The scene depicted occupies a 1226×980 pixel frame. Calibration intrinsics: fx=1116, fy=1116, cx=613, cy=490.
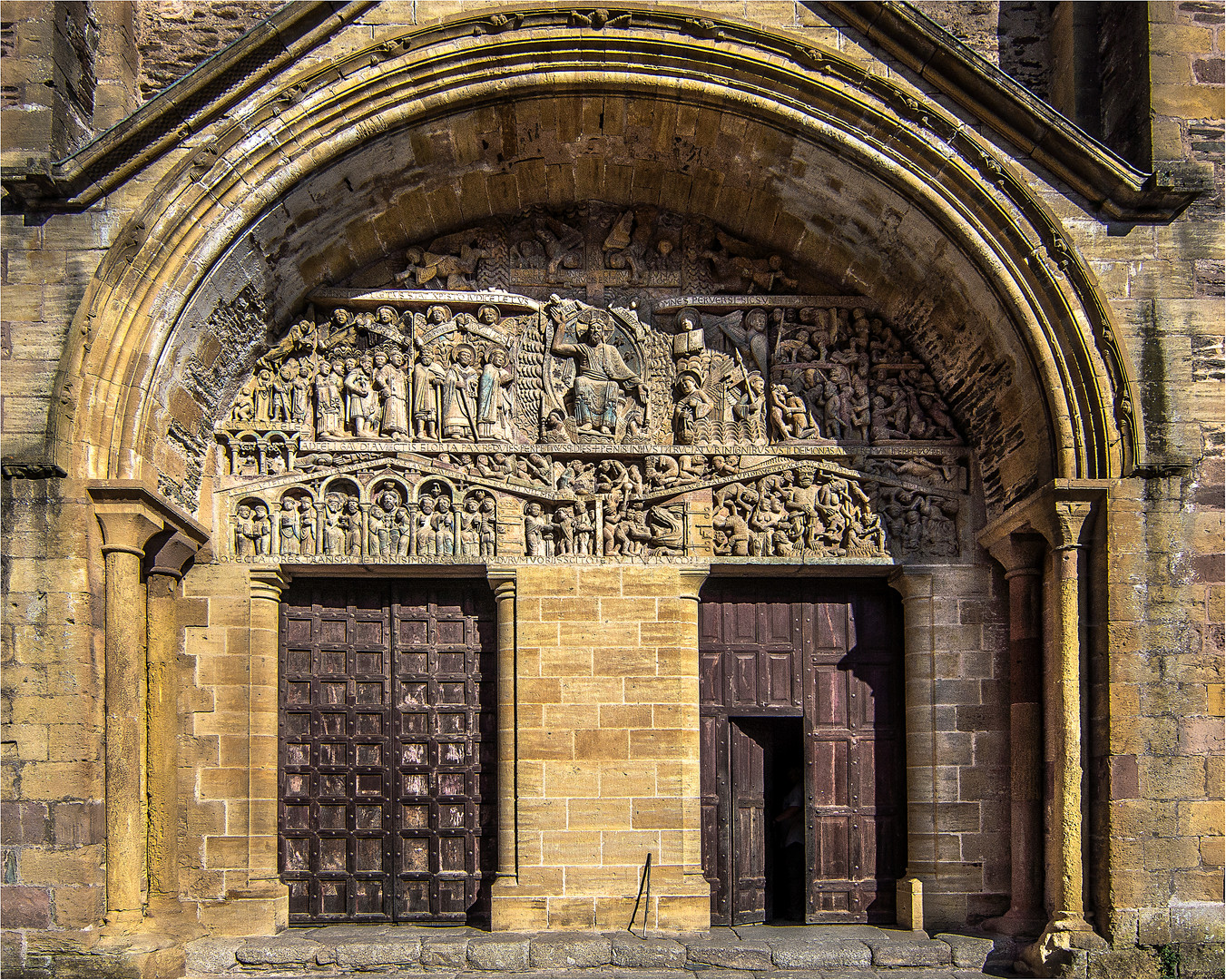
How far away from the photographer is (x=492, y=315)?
8867 mm

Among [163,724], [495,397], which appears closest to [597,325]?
[495,397]

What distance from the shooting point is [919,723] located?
27.9 ft

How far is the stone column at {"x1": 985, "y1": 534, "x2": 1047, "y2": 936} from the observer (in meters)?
7.85

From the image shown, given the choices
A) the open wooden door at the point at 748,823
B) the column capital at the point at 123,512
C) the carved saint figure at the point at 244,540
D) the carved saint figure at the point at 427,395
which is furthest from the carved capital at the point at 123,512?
the open wooden door at the point at 748,823

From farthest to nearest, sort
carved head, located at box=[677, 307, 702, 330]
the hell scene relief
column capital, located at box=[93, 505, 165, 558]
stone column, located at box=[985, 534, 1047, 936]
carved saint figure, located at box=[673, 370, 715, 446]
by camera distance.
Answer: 1. carved head, located at box=[677, 307, 702, 330]
2. carved saint figure, located at box=[673, 370, 715, 446]
3. the hell scene relief
4. stone column, located at box=[985, 534, 1047, 936]
5. column capital, located at box=[93, 505, 165, 558]

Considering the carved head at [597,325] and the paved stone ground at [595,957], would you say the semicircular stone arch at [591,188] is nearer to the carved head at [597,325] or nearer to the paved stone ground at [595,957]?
the carved head at [597,325]

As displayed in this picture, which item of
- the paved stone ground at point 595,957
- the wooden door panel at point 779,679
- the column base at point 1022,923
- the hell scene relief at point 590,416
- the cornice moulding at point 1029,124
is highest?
the cornice moulding at point 1029,124

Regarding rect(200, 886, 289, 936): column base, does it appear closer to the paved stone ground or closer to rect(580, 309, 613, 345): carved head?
the paved stone ground

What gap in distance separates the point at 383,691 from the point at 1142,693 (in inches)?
212

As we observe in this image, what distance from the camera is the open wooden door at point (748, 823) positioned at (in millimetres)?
8594

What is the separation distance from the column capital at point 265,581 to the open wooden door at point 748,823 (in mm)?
3652

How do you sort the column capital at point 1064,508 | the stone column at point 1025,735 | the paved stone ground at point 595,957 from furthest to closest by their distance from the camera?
the stone column at point 1025,735 < the paved stone ground at point 595,957 < the column capital at point 1064,508

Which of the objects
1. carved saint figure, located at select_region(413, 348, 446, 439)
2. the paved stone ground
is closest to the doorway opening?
the paved stone ground

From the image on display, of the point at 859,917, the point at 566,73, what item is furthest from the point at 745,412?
the point at 859,917
